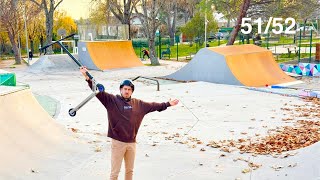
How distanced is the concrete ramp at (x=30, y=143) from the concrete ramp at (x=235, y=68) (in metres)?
10.4

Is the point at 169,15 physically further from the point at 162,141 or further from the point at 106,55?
the point at 162,141

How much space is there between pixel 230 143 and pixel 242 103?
4.82 metres

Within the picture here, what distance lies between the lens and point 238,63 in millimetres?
18156

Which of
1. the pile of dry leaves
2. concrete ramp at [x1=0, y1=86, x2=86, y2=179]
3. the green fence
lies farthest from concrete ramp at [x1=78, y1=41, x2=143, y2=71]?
concrete ramp at [x1=0, y1=86, x2=86, y2=179]

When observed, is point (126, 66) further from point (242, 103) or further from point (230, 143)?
point (230, 143)

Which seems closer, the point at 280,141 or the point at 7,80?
the point at 280,141

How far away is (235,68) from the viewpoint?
1767 cm

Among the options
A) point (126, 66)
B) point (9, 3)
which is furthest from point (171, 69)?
point (9, 3)

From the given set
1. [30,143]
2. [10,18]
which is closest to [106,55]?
[10,18]

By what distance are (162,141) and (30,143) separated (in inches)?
109

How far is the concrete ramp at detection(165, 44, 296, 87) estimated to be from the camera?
17406 millimetres

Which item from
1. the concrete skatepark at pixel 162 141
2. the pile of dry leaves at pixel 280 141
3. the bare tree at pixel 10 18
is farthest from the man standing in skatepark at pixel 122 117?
the bare tree at pixel 10 18

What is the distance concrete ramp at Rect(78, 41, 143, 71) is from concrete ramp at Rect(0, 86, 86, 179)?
60.4ft

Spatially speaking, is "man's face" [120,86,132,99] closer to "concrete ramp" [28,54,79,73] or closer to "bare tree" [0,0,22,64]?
"concrete ramp" [28,54,79,73]
